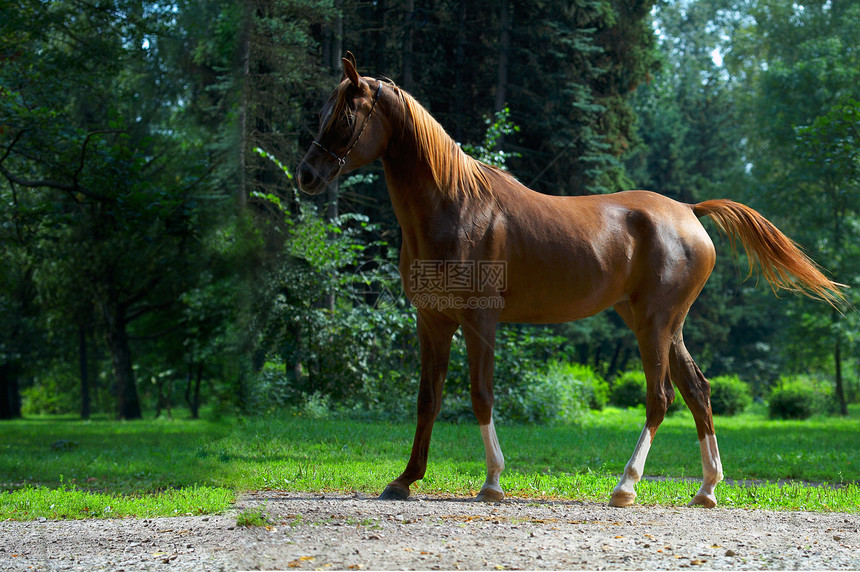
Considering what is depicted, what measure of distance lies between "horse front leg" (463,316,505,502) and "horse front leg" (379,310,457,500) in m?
0.35

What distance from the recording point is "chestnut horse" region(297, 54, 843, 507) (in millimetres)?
5184

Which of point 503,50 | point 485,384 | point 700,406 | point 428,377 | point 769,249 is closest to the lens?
point 485,384

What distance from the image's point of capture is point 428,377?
5543 mm

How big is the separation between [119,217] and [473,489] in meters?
7.16

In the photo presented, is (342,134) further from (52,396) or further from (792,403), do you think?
(52,396)

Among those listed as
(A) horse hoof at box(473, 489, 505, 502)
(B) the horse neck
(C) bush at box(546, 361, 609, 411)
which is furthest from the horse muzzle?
(C) bush at box(546, 361, 609, 411)

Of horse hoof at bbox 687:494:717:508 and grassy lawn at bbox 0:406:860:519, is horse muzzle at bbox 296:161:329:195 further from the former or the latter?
horse hoof at bbox 687:494:717:508

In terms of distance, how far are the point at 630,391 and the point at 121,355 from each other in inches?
626

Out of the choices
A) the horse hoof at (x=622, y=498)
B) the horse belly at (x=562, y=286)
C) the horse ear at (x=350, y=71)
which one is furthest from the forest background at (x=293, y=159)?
the horse hoof at (x=622, y=498)

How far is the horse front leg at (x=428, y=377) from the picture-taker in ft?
18.0

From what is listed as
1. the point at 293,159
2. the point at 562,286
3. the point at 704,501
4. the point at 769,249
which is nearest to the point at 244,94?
the point at 293,159

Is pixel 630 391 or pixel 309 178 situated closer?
pixel 309 178

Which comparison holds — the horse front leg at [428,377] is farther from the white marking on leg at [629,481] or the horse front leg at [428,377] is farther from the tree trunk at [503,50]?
the tree trunk at [503,50]

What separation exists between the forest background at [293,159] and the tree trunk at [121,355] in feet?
0.21
